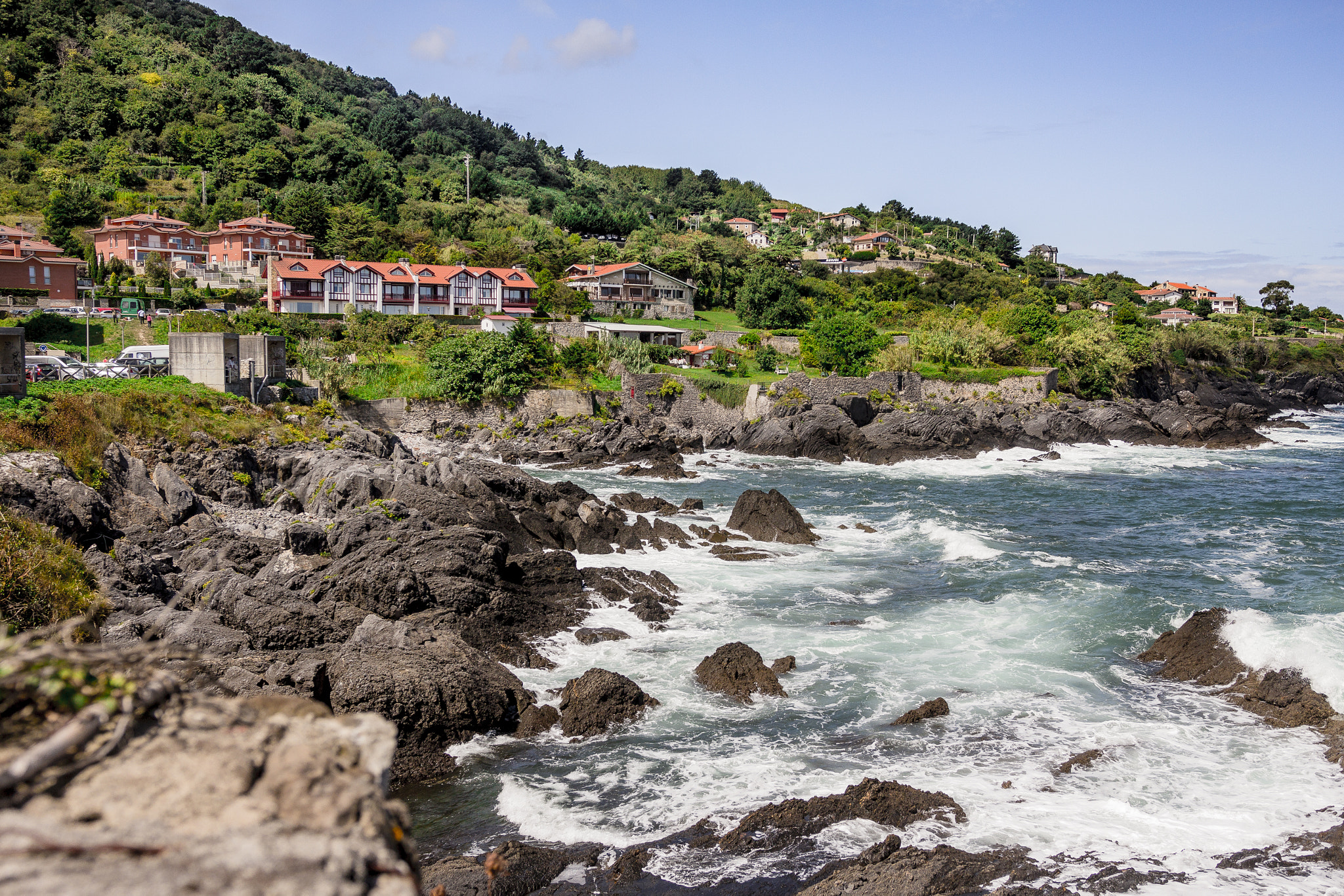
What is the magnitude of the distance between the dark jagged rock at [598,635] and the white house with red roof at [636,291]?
49.6 meters

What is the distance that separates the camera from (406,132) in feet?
386

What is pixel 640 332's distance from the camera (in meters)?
58.5

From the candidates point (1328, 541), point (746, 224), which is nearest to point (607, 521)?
point (1328, 541)

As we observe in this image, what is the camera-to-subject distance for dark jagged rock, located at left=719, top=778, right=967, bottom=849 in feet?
34.2

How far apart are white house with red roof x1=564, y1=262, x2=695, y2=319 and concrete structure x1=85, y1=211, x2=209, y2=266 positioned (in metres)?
27.6

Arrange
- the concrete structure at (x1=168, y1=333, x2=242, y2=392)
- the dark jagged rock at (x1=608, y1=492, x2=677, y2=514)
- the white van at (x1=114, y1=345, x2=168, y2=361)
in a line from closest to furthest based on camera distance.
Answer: the dark jagged rock at (x1=608, y1=492, x2=677, y2=514) → the concrete structure at (x1=168, y1=333, x2=242, y2=392) → the white van at (x1=114, y1=345, x2=168, y2=361)

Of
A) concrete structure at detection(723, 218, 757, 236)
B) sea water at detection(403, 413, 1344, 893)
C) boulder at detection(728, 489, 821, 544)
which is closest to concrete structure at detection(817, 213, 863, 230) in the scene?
concrete structure at detection(723, 218, 757, 236)

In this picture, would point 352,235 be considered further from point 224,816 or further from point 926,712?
point 224,816

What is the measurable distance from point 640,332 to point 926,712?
4674 centimetres

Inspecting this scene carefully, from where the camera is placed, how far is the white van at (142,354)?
102 ft

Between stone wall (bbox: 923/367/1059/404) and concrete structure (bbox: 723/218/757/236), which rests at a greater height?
concrete structure (bbox: 723/218/757/236)

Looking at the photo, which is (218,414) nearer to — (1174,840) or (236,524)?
(236,524)

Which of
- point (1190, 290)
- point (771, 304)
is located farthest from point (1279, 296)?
point (771, 304)

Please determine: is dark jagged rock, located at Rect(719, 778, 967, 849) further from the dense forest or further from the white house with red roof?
the white house with red roof
